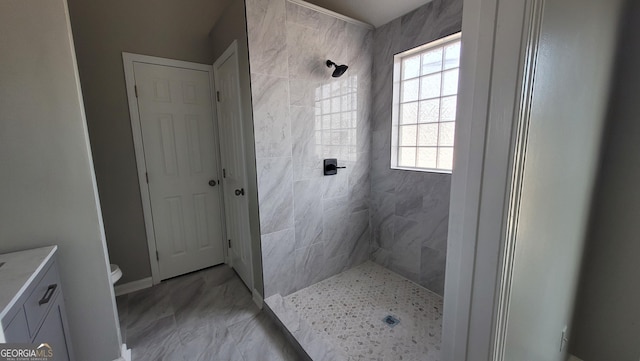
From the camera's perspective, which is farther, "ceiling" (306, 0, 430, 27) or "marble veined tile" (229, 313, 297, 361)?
"ceiling" (306, 0, 430, 27)

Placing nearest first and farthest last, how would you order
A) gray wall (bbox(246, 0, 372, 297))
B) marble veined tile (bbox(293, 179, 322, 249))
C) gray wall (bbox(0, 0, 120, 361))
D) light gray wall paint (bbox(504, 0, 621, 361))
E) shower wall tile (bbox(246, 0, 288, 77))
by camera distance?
light gray wall paint (bbox(504, 0, 621, 361)), gray wall (bbox(0, 0, 120, 361)), shower wall tile (bbox(246, 0, 288, 77)), gray wall (bbox(246, 0, 372, 297)), marble veined tile (bbox(293, 179, 322, 249))

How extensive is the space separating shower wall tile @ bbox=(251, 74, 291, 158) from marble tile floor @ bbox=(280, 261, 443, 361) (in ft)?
4.18

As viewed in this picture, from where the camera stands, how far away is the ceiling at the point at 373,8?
6.61ft

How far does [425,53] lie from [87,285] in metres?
2.93

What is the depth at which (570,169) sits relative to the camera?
3.36ft

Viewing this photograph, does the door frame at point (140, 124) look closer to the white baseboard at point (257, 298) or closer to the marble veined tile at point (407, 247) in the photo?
the white baseboard at point (257, 298)

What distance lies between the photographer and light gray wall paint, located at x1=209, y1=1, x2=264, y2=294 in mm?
1837

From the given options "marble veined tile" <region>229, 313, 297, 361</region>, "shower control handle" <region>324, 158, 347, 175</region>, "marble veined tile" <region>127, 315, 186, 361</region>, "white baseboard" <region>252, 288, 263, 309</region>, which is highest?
"shower control handle" <region>324, 158, 347, 175</region>

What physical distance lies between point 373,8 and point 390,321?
2604mm

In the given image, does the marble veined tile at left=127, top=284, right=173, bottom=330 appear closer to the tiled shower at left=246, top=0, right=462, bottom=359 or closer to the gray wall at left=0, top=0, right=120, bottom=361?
→ the gray wall at left=0, top=0, right=120, bottom=361

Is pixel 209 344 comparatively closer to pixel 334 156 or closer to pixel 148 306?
pixel 148 306

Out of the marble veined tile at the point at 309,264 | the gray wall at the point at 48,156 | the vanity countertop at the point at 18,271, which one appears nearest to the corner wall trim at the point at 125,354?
the gray wall at the point at 48,156

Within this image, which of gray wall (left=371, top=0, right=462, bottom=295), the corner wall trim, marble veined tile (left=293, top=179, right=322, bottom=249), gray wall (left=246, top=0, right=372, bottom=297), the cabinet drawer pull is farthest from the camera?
marble veined tile (left=293, top=179, right=322, bottom=249)

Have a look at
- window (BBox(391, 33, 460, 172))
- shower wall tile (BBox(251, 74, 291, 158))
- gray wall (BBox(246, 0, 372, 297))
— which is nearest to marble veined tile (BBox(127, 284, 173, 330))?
gray wall (BBox(246, 0, 372, 297))
